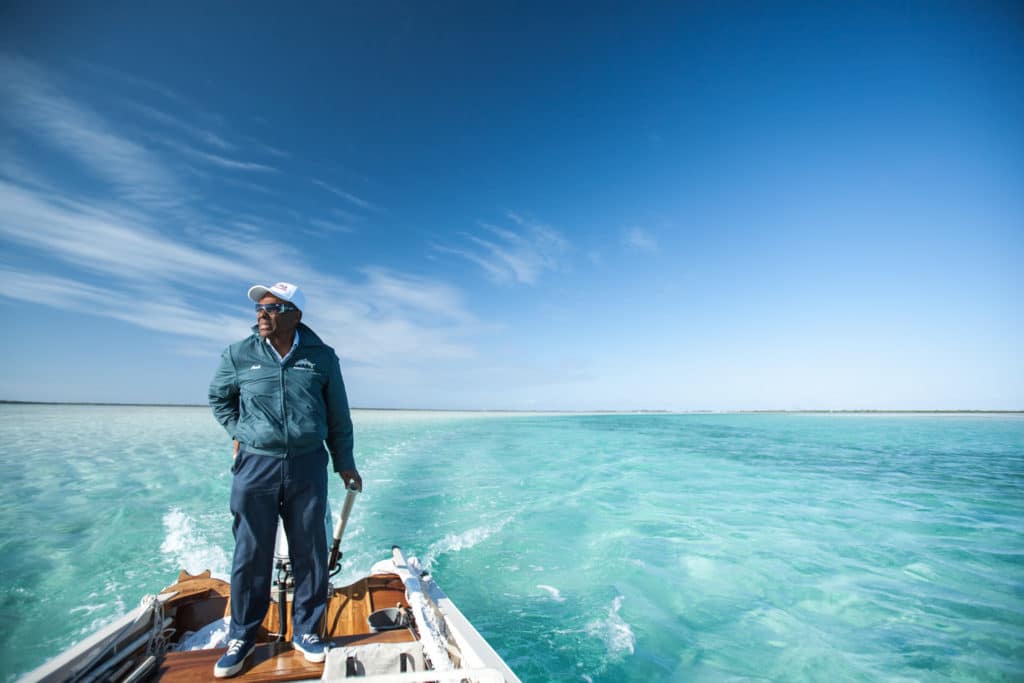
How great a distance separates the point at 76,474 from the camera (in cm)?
1111

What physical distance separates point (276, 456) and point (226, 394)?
1.78 feet

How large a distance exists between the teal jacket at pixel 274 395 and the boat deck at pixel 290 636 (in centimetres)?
114

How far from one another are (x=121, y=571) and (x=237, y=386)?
17.6 feet

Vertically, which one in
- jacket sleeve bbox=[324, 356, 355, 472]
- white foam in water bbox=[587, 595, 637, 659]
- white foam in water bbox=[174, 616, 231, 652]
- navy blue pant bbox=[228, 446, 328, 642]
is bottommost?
white foam in water bbox=[587, 595, 637, 659]

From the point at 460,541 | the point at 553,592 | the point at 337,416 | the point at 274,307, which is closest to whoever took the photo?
the point at 274,307

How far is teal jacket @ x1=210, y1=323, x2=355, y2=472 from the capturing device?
2.41m

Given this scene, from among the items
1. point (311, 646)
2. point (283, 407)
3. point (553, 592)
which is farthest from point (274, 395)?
point (553, 592)

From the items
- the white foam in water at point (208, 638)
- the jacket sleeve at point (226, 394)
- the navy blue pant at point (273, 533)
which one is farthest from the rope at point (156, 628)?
the jacket sleeve at point (226, 394)

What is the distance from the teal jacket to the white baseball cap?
0.20 metres

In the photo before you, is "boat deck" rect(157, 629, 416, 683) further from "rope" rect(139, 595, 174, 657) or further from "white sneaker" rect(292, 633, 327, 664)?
"rope" rect(139, 595, 174, 657)

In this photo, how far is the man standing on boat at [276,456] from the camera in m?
2.38

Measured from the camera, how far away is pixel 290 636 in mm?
2793

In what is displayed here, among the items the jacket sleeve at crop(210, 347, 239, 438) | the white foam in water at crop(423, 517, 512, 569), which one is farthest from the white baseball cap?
the white foam in water at crop(423, 517, 512, 569)

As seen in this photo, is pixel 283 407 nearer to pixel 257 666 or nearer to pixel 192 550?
pixel 257 666
